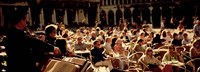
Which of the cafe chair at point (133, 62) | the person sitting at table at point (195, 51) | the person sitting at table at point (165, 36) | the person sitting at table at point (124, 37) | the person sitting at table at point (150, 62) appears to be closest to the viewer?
the person sitting at table at point (150, 62)

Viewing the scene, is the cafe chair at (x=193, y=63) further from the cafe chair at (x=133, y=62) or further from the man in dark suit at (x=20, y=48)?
the man in dark suit at (x=20, y=48)

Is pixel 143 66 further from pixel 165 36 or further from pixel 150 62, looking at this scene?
pixel 165 36

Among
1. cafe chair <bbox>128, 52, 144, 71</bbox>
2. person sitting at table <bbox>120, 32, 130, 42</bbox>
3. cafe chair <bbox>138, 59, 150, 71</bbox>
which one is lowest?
person sitting at table <bbox>120, 32, 130, 42</bbox>

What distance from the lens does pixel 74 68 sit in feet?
14.2

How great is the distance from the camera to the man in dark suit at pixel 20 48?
460cm

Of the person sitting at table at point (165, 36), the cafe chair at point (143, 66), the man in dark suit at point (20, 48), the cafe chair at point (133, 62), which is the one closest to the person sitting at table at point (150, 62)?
the cafe chair at point (143, 66)

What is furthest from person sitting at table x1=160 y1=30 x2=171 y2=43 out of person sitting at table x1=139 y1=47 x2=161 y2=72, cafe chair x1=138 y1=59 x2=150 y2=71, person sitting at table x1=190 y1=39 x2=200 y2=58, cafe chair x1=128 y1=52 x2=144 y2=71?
cafe chair x1=138 y1=59 x2=150 y2=71

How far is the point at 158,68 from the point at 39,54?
183 inches

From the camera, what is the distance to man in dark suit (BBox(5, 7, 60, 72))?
15.1ft

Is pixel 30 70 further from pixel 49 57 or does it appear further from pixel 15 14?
pixel 15 14

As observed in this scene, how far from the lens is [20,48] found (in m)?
4.60

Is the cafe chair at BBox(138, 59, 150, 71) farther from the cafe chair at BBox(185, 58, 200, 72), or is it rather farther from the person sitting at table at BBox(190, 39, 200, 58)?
the person sitting at table at BBox(190, 39, 200, 58)

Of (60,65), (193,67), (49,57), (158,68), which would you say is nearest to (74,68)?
(60,65)

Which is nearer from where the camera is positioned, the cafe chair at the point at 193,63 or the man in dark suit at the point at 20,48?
the man in dark suit at the point at 20,48
